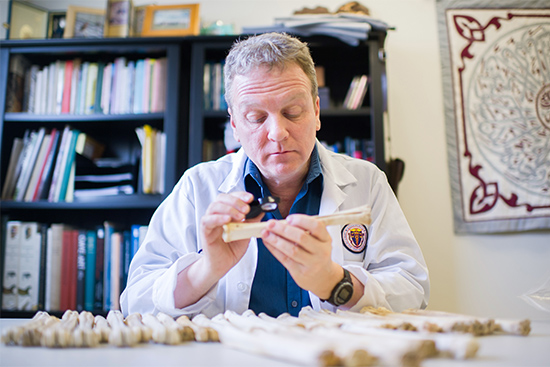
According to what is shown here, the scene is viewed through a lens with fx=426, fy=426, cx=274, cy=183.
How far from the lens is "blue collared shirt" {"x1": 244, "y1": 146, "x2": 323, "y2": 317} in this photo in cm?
119

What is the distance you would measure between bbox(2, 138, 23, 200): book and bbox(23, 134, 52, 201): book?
90 millimetres

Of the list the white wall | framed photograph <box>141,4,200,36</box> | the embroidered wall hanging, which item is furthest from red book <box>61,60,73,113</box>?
the embroidered wall hanging

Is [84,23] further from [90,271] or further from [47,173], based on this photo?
[90,271]

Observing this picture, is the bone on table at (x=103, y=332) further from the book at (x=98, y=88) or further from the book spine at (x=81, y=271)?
the book at (x=98, y=88)

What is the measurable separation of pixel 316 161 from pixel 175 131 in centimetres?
92

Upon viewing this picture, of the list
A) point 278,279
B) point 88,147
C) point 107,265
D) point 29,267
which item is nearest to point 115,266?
point 107,265

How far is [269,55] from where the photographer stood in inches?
46.0

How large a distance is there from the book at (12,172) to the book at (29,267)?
0.64 ft

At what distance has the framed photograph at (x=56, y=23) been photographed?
2.33m

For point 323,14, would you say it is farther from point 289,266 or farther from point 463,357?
point 463,357

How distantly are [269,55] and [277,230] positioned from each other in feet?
1.87

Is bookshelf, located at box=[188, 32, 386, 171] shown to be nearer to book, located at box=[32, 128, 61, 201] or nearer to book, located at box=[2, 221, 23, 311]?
book, located at box=[32, 128, 61, 201]

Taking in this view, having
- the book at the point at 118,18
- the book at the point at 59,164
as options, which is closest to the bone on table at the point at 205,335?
the book at the point at 59,164

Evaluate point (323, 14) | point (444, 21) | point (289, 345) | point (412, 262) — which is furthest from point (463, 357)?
point (444, 21)
